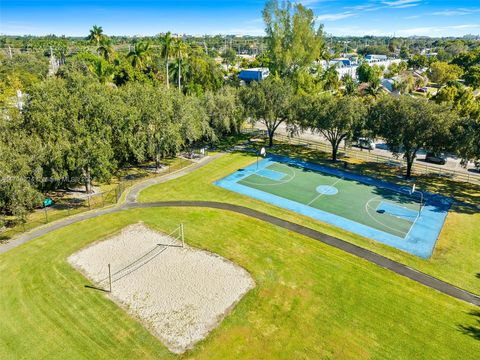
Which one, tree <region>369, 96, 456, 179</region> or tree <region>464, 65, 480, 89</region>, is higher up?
tree <region>464, 65, 480, 89</region>

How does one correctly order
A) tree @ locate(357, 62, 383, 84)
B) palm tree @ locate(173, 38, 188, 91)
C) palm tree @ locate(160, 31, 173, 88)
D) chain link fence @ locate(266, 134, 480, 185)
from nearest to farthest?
chain link fence @ locate(266, 134, 480, 185), palm tree @ locate(160, 31, 173, 88), palm tree @ locate(173, 38, 188, 91), tree @ locate(357, 62, 383, 84)

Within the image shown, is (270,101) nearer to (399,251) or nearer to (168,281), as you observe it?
(399,251)

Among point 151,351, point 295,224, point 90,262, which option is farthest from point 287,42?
point 151,351

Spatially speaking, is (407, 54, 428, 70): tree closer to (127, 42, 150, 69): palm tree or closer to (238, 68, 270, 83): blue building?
(238, 68, 270, 83): blue building

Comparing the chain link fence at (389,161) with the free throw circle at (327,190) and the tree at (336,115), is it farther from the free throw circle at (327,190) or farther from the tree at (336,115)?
the free throw circle at (327,190)

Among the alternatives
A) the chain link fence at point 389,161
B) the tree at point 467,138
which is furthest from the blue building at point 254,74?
the tree at point 467,138

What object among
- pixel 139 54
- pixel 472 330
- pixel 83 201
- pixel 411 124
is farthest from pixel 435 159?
pixel 139 54

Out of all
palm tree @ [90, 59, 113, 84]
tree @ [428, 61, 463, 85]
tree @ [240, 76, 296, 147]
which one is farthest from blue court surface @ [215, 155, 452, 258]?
tree @ [428, 61, 463, 85]

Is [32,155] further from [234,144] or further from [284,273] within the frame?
[234,144]
